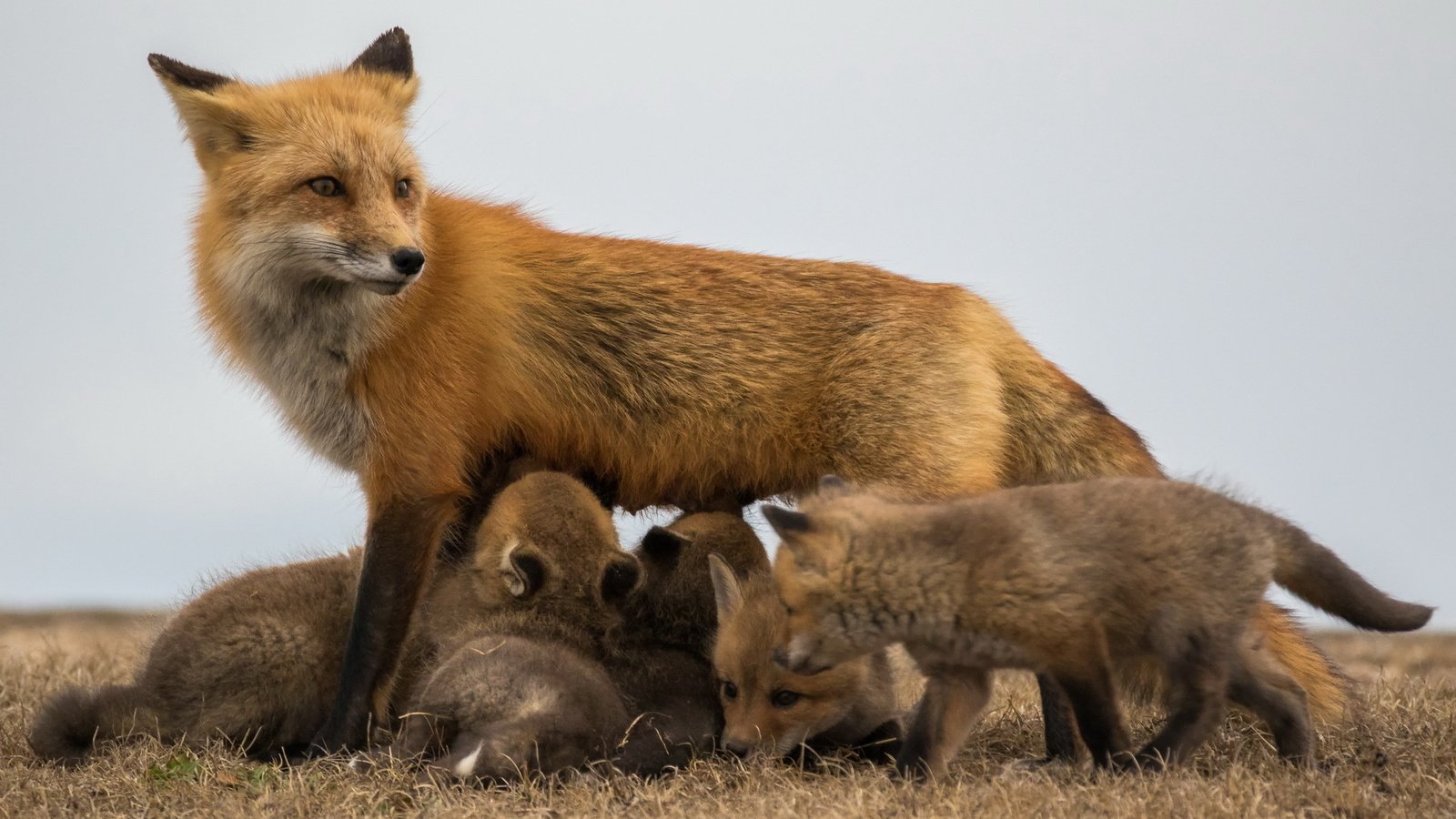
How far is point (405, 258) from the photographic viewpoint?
5.59 metres

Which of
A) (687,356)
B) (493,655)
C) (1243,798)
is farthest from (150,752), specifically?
(1243,798)

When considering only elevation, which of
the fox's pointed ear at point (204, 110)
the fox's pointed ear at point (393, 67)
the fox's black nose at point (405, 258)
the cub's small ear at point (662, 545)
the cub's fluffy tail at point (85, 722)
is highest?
the fox's pointed ear at point (393, 67)

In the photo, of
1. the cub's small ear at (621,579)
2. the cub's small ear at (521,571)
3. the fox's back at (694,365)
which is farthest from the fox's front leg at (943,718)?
the cub's small ear at (521,571)

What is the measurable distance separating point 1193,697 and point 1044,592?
0.73m

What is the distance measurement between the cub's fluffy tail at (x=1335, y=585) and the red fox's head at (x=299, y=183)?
354 centimetres

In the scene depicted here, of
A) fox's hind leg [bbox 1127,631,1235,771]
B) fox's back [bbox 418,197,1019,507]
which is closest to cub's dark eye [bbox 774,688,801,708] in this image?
fox's hind leg [bbox 1127,631,1235,771]

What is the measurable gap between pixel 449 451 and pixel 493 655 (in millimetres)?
1160

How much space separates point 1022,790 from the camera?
15.4 feet

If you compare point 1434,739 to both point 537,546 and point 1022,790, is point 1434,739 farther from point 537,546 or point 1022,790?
point 537,546

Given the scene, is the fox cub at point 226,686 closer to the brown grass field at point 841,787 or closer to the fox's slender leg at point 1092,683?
the brown grass field at point 841,787

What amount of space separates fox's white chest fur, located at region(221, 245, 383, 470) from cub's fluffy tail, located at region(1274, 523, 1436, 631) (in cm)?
373

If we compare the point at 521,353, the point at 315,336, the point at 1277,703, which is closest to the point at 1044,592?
the point at 1277,703

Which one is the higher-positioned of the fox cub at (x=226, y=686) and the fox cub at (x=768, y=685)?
the fox cub at (x=768, y=685)

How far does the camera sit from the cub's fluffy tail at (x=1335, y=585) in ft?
16.9
